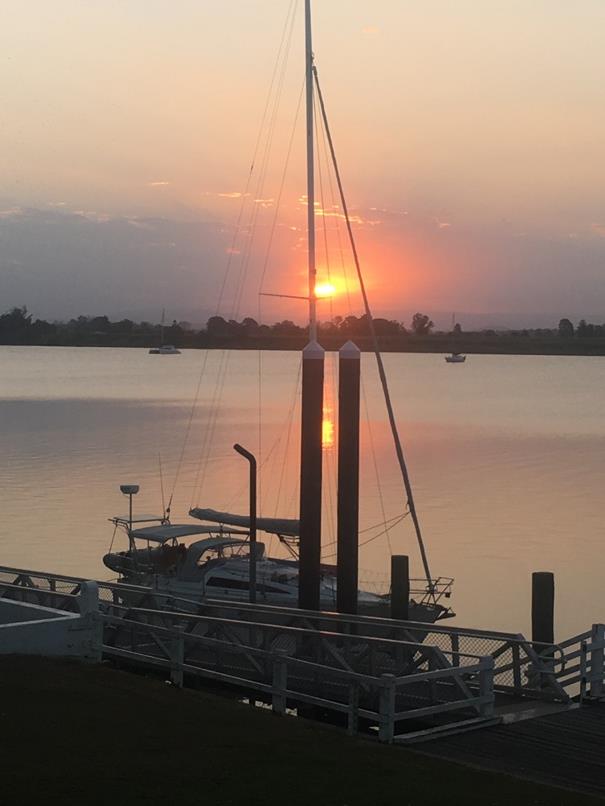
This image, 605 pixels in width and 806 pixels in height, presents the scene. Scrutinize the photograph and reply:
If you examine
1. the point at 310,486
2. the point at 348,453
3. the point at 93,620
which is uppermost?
the point at 348,453

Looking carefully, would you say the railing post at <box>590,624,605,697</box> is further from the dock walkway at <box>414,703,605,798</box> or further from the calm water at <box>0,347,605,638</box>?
the calm water at <box>0,347,605,638</box>

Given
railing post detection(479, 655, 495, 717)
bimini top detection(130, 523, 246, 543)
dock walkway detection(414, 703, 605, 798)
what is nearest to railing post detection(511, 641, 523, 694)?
dock walkway detection(414, 703, 605, 798)

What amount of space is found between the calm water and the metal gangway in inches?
552

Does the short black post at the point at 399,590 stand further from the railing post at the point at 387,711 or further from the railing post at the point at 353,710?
the railing post at the point at 387,711

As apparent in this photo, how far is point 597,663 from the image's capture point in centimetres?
1741

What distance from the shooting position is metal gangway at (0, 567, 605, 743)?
15.2 m

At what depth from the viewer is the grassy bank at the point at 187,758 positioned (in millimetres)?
11281

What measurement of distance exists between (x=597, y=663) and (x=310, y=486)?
7784 mm

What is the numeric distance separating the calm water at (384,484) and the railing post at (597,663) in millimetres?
14087

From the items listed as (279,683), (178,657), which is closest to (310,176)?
(178,657)

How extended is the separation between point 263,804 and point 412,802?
1.44 meters

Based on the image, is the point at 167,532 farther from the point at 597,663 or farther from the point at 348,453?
the point at 597,663

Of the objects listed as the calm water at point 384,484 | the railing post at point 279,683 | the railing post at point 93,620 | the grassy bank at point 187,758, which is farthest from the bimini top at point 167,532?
the railing post at point 279,683

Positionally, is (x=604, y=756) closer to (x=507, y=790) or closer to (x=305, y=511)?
(x=507, y=790)
